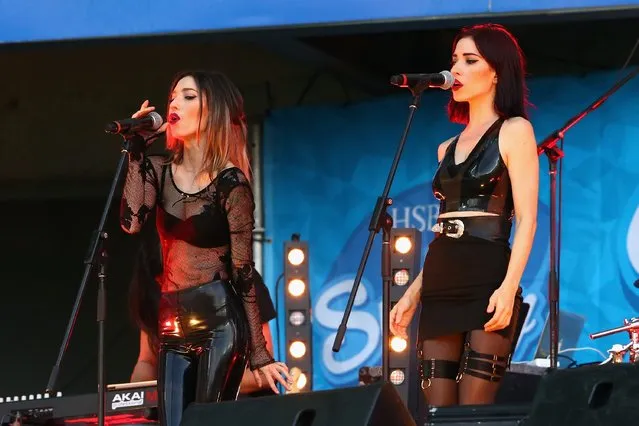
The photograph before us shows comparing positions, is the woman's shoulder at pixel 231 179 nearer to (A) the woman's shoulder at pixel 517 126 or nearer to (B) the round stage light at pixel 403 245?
(A) the woman's shoulder at pixel 517 126

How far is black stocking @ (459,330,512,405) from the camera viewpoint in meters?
4.47

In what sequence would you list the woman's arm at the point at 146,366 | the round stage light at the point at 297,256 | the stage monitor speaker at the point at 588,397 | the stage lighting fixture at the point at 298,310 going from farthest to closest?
the round stage light at the point at 297,256 → the stage lighting fixture at the point at 298,310 → the woman's arm at the point at 146,366 → the stage monitor speaker at the point at 588,397

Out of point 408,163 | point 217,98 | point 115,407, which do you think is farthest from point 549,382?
point 408,163

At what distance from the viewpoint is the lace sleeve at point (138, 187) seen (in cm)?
471

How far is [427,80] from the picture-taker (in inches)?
189

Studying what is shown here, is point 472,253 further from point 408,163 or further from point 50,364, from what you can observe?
point 50,364

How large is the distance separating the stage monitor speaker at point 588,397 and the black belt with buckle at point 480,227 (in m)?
1.31

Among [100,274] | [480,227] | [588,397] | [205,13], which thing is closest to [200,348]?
[100,274]

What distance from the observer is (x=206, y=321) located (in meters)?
4.54

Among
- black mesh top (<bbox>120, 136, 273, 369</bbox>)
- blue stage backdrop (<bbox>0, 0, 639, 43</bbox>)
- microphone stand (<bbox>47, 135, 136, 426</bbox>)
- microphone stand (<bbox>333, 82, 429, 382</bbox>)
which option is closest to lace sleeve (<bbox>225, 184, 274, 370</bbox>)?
black mesh top (<bbox>120, 136, 273, 369</bbox>)

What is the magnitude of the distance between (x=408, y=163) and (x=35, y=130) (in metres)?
3.20

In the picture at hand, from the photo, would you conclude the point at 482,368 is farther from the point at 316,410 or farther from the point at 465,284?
the point at 316,410

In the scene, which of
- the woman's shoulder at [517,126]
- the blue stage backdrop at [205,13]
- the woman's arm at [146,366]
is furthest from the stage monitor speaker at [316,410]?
the blue stage backdrop at [205,13]

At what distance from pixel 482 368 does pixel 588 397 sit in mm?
1255
